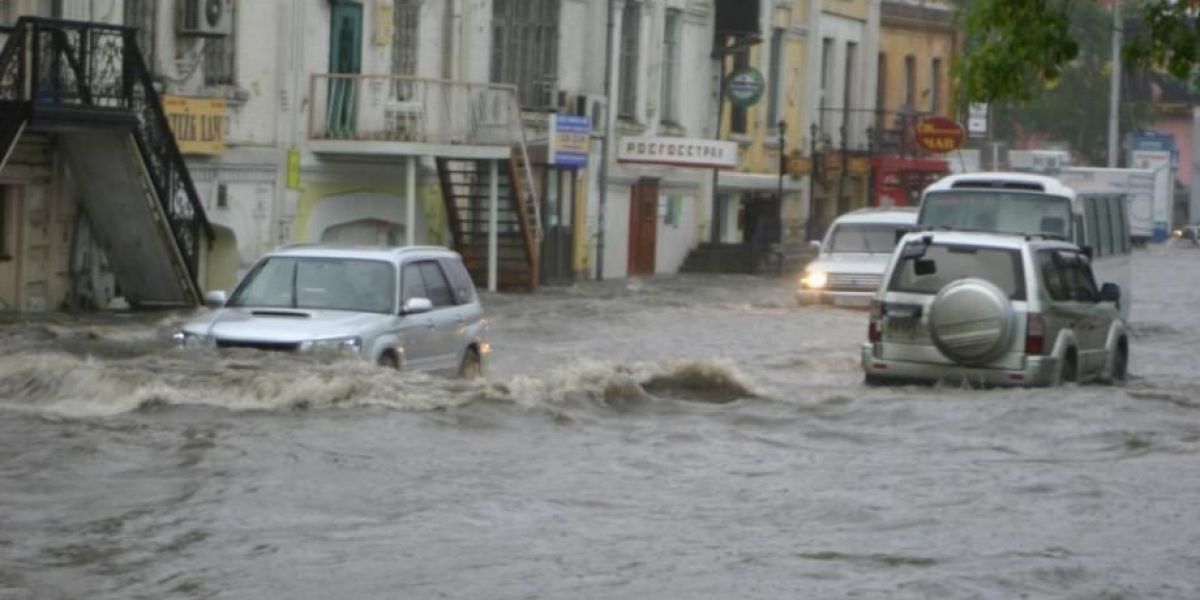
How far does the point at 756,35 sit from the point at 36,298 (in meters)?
24.8

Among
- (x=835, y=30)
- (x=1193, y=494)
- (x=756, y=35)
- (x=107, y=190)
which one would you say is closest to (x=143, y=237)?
(x=107, y=190)

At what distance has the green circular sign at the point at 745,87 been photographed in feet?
164

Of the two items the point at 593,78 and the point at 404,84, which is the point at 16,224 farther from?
the point at 593,78

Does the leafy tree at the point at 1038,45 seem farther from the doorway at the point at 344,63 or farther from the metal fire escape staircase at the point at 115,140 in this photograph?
the doorway at the point at 344,63

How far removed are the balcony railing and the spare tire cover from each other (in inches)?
539

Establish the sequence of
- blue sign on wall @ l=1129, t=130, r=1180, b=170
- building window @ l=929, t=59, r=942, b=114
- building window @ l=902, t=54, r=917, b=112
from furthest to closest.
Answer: blue sign on wall @ l=1129, t=130, r=1180, b=170 → building window @ l=929, t=59, r=942, b=114 → building window @ l=902, t=54, r=917, b=112

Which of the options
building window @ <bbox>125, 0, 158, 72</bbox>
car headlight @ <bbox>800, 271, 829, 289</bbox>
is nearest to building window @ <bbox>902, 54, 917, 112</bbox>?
car headlight @ <bbox>800, 271, 829, 289</bbox>

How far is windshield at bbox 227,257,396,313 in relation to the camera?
20922mm

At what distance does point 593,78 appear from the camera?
4484cm

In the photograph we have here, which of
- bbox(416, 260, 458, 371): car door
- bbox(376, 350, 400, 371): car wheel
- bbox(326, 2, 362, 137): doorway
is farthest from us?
bbox(326, 2, 362, 137): doorway

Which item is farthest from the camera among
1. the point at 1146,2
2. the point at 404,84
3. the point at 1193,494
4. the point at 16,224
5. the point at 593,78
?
the point at 593,78

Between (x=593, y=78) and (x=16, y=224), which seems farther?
(x=593, y=78)

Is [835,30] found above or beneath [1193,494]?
above

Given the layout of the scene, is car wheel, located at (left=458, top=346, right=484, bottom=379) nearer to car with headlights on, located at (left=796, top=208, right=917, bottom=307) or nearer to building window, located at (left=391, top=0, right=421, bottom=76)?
building window, located at (left=391, top=0, right=421, bottom=76)
